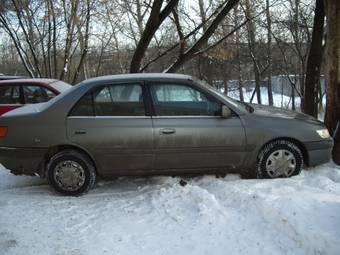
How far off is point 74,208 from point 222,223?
1.85 metres

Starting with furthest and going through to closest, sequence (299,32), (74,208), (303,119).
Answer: (299,32), (303,119), (74,208)

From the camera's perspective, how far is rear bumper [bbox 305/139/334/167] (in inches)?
165

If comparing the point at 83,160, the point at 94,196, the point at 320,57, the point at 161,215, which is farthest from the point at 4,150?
the point at 320,57

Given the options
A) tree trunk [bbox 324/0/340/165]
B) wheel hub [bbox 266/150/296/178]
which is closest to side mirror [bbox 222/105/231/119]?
wheel hub [bbox 266/150/296/178]

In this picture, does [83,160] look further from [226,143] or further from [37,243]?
[226,143]

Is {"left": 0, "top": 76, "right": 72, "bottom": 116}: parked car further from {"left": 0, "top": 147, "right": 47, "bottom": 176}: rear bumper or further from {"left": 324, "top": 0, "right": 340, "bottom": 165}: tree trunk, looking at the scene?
{"left": 324, "top": 0, "right": 340, "bottom": 165}: tree trunk

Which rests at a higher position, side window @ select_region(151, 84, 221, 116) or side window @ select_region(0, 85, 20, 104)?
side window @ select_region(0, 85, 20, 104)

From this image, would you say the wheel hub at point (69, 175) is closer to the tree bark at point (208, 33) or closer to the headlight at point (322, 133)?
→ the headlight at point (322, 133)

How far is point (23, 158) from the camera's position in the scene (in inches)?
155

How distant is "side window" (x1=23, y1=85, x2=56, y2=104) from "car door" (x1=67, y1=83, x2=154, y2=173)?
3.58 meters

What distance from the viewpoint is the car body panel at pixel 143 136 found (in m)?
3.89

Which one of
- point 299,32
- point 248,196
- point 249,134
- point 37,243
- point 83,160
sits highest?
point 299,32

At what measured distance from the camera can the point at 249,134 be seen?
4.02 meters

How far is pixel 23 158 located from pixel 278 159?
3564mm
